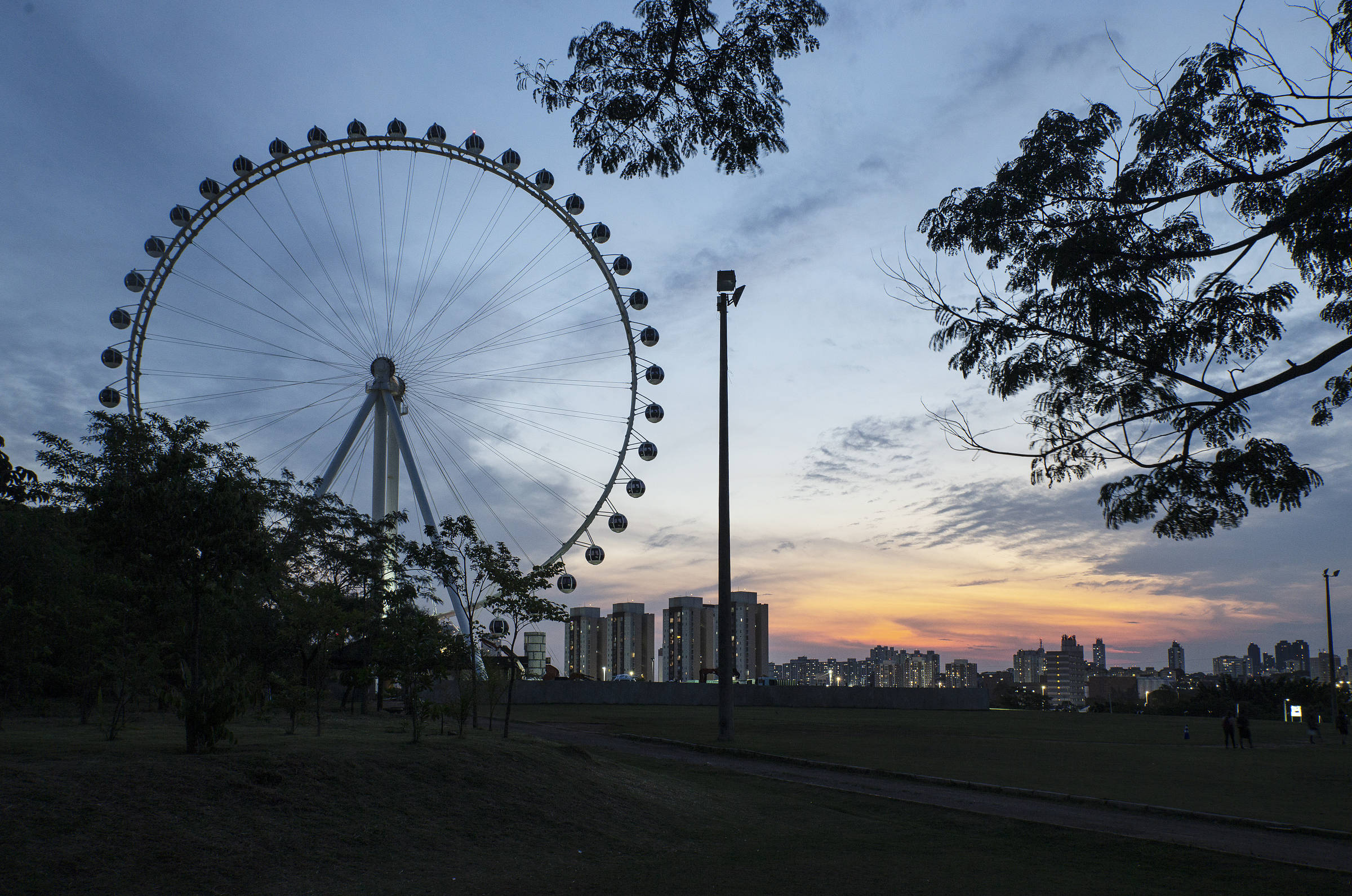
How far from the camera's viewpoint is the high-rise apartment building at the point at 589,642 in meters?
151

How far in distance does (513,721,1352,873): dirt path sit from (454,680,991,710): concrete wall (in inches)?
1130

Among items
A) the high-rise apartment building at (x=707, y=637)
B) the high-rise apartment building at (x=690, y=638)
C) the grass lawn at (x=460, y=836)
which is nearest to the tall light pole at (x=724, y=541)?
the grass lawn at (x=460, y=836)

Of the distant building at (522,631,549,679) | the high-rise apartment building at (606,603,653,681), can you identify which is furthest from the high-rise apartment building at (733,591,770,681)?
the distant building at (522,631,549,679)

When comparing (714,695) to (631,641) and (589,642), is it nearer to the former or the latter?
(631,641)

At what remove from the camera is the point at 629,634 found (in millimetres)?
148000

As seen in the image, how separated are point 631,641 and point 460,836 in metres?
138

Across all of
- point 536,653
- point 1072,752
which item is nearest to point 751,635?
point 536,653

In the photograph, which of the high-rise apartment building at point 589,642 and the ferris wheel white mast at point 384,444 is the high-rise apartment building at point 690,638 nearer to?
the high-rise apartment building at point 589,642

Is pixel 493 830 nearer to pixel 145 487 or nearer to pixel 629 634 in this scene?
pixel 145 487

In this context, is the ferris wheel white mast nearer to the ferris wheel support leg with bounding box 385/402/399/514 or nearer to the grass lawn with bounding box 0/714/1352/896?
the ferris wheel support leg with bounding box 385/402/399/514

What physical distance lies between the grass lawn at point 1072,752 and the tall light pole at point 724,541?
118 centimetres

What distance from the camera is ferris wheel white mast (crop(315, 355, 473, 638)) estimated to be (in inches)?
1517

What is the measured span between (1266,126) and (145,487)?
15391mm

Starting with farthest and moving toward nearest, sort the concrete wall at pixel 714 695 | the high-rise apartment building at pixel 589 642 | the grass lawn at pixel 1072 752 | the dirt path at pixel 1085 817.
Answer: the high-rise apartment building at pixel 589 642
the concrete wall at pixel 714 695
the grass lawn at pixel 1072 752
the dirt path at pixel 1085 817
